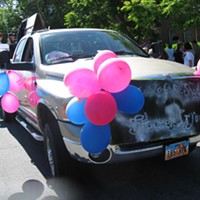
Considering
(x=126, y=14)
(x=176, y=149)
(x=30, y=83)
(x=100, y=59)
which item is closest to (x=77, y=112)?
(x=100, y=59)

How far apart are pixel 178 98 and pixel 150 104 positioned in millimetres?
342

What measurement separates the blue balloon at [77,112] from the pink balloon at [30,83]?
146cm

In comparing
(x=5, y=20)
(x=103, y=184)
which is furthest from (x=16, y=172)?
(x=5, y=20)

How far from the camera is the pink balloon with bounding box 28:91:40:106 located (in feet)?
15.1

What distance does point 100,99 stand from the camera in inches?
132

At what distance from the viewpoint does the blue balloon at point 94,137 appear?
3406mm

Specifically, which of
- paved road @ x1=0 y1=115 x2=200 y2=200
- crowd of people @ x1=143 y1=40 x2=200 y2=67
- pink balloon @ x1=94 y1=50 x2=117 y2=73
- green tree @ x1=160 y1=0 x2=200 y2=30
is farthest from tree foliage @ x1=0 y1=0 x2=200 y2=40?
pink balloon @ x1=94 y1=50 x2=117 y2=73

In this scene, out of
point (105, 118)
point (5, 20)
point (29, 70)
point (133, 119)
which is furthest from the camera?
point (5, 20)

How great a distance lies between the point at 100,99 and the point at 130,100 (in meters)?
0.30

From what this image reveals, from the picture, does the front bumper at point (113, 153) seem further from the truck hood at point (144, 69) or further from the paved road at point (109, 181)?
the truck hood at point (144, 69)

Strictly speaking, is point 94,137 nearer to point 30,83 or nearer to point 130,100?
point 130,100

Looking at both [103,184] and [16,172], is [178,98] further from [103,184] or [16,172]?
[16,172]

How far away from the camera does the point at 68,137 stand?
147 inches

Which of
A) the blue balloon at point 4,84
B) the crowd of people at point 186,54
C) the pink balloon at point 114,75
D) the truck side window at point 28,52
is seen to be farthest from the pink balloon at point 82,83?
the crowd of people at point 186,54
